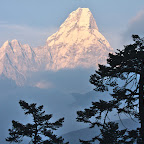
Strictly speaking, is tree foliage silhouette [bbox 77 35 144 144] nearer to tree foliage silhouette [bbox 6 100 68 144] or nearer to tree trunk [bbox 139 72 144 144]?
tree trunk [bbox 139 72 144 144]

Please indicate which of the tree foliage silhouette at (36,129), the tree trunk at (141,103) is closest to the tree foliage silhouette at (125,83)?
the tree trunk at (141,103)

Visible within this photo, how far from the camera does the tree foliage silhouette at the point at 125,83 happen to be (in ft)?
53.0

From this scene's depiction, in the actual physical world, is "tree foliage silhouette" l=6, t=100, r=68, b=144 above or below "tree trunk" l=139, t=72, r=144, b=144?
above

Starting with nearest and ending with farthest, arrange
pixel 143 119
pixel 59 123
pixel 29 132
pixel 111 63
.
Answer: pixel 143 119 → pixel 111 63 → pixel 29 132 → pixel 59 123

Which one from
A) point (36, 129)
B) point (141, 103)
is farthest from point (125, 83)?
point (36, 129)

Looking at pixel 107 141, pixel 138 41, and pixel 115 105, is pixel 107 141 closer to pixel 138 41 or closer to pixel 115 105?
pixel 115 105

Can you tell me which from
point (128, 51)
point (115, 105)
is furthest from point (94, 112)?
point (128, 51)

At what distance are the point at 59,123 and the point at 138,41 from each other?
1419 centimetres

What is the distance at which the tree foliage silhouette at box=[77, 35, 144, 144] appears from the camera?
635 inches

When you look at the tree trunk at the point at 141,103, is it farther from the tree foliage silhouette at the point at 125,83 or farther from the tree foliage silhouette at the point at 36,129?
the tree foliage silhouette at the point at 36,129

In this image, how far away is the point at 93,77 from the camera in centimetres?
1805

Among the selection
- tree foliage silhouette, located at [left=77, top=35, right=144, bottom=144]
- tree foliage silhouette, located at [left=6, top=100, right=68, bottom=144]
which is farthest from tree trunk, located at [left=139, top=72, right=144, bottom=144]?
tree foliage silhouette, located at [left=6, top=100, right=68, bottom=144]

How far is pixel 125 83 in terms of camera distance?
15594mm

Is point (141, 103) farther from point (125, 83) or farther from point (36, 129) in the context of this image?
point (36, 129)
